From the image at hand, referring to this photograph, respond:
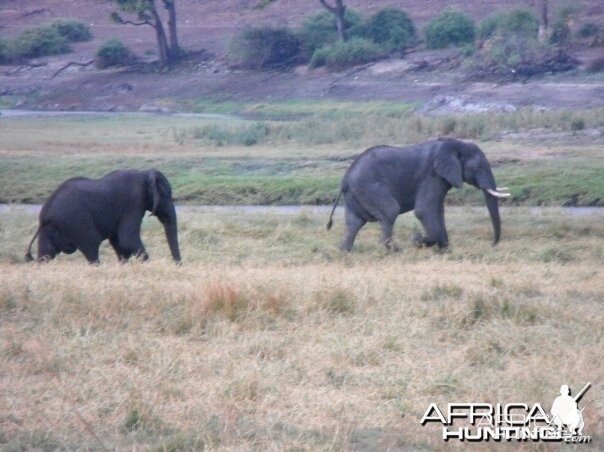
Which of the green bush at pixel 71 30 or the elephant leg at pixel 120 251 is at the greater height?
the elephant leg at pixel 120 251

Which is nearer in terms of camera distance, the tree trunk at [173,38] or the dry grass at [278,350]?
the dry grass at [278,350]

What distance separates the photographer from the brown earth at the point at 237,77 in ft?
131

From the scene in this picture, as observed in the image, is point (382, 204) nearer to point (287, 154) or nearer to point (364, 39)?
point (287, 154)

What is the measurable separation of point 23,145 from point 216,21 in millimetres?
37406

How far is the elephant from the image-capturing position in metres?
12.9

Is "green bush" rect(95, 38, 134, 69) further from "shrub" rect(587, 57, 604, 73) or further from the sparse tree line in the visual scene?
"shrub" rect(587, 57, 604, 73)

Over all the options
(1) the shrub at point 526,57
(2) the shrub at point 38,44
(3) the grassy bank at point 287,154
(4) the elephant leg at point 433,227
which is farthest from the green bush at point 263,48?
(4) the elephant leg at point 433,227

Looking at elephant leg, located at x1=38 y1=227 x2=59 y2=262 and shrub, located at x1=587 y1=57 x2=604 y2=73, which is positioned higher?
elephant leg, located at x1=38 y1=227 x2=59 y2=262

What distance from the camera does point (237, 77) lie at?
174 ft

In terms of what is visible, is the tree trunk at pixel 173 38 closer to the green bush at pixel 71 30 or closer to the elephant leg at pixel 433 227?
the green bush at pixel 71 30

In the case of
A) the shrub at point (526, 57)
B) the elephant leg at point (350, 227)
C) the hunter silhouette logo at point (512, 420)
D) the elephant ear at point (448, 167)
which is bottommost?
the shrub at point (526, 57)

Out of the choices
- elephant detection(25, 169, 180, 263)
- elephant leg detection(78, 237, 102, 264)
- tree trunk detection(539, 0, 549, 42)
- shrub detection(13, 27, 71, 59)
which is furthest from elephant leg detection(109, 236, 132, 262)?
shrub detection(13, 27, 71, 59)

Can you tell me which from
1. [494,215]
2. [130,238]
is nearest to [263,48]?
[494,215]

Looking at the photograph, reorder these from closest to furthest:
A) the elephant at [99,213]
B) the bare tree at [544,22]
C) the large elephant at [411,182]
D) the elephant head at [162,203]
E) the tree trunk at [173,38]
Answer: the elephant at [99,213]
the elephant head at [162,203]
the large elephant at [411,182]
the bare tree at [544,22]
the tree trunk at [173,38]
